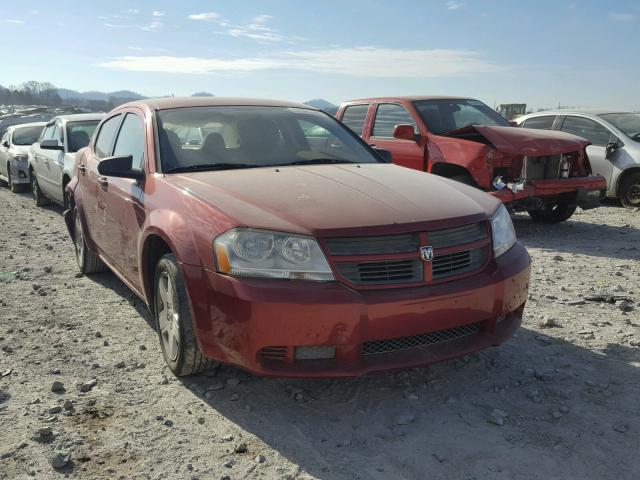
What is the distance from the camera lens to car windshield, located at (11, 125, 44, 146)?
1333 centimetres

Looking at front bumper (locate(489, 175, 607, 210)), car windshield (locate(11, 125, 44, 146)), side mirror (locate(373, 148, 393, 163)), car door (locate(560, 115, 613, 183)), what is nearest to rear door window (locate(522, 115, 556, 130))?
car door (locate(560, 115, 613, 183))

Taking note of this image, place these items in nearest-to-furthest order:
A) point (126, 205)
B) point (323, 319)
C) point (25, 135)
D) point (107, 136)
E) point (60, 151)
A: 1. point (323, 319)
2. point (126, 205)
3. point (107, 136)
4. point (60, 151)
5. point (25, 135)

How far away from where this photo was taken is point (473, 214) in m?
3.27

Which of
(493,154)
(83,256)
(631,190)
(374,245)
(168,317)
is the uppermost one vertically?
(493,154)

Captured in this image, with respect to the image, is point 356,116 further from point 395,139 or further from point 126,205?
point 126,205

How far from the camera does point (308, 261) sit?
2.87 m

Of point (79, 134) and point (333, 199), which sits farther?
point (79, 134)

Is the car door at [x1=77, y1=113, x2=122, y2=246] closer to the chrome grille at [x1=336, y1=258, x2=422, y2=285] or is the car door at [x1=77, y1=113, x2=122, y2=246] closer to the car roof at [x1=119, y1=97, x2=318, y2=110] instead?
the car roof at [x1=119, y1=97, x2=318, y2=110]

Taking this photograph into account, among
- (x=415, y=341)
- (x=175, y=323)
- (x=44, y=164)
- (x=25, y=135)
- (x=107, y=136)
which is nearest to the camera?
(x=415, y=341)

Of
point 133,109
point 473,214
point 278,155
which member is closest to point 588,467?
point 473,214

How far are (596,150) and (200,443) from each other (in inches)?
338

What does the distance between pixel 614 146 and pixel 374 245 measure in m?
7.72

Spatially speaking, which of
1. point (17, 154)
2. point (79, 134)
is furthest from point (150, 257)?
point (17, 154)

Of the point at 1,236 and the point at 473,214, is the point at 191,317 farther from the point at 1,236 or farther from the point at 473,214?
the point at 1,236
